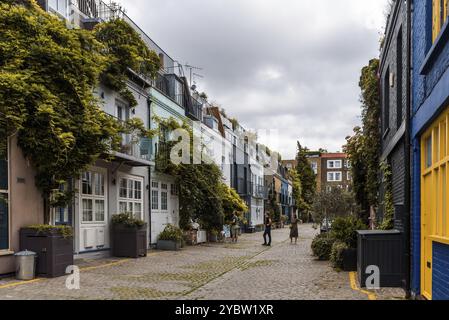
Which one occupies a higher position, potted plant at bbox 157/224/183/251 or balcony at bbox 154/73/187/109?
balcony at bbox 154/73/187/109

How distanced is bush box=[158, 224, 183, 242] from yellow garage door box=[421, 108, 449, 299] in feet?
41.5

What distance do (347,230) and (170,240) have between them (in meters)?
8.24

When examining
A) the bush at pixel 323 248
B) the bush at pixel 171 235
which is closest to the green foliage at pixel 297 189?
the bush at pixel 171 235

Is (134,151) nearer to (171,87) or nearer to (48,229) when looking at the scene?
(48,229)

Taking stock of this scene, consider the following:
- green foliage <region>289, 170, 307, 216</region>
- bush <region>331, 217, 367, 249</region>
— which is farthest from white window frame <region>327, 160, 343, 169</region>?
bush <region>331, 217, 367, 249</region>

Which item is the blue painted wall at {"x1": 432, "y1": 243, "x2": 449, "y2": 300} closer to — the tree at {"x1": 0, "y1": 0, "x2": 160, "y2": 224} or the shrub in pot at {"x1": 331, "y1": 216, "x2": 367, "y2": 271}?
the shrub in pot at {"x1": 331, "y1": 216, "x2": 367, "y2": 271}

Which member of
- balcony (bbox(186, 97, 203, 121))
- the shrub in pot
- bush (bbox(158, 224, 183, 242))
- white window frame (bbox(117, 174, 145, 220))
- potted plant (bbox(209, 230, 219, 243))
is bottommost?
potted plant (bbox(209, 230, 219, 243))

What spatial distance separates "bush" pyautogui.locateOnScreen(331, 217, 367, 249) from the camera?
13.1m

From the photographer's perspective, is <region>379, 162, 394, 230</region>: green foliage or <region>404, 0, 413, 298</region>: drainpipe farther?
<region>379, 162, 394, 230</region>: green foliage

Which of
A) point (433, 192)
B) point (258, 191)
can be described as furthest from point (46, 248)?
point (258, 191)

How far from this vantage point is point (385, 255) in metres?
9.62

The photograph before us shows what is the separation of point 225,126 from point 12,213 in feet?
85.5
